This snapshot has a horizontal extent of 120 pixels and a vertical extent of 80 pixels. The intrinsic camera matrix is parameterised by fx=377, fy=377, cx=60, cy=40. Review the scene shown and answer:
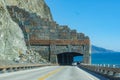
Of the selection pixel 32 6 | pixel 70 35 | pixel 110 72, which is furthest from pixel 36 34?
pixel 110 72

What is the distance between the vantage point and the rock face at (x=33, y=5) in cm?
12330

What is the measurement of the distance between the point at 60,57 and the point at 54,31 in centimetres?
1074

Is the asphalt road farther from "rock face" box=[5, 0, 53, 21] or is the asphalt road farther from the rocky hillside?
"rock face" box=[5, 0, 53, 21]

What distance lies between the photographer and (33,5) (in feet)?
458

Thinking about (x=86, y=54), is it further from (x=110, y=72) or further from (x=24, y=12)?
(x=110, y=72)

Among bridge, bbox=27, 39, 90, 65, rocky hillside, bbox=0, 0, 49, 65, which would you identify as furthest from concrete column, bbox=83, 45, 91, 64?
rocky hillside, bbox=0, 0, 49, 65

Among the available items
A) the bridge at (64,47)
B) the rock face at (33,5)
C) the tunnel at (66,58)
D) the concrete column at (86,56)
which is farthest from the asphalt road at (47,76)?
the tunnel at (66,58)

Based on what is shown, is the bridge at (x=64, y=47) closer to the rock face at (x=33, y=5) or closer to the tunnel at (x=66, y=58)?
the tunnel at (x=66, y=58)

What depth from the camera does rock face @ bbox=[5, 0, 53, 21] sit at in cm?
12330

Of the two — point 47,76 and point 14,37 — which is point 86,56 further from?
point 47,76

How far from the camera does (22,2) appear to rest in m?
127

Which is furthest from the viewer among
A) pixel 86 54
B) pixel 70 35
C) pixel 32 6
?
pixel 32 6

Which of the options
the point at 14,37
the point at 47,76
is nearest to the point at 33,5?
the point at 14,37

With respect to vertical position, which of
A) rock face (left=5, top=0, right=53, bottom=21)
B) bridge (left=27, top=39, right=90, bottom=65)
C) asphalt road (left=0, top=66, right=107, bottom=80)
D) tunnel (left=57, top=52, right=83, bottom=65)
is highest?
rock face (left=5, top=0, right=53, bottom=21)
